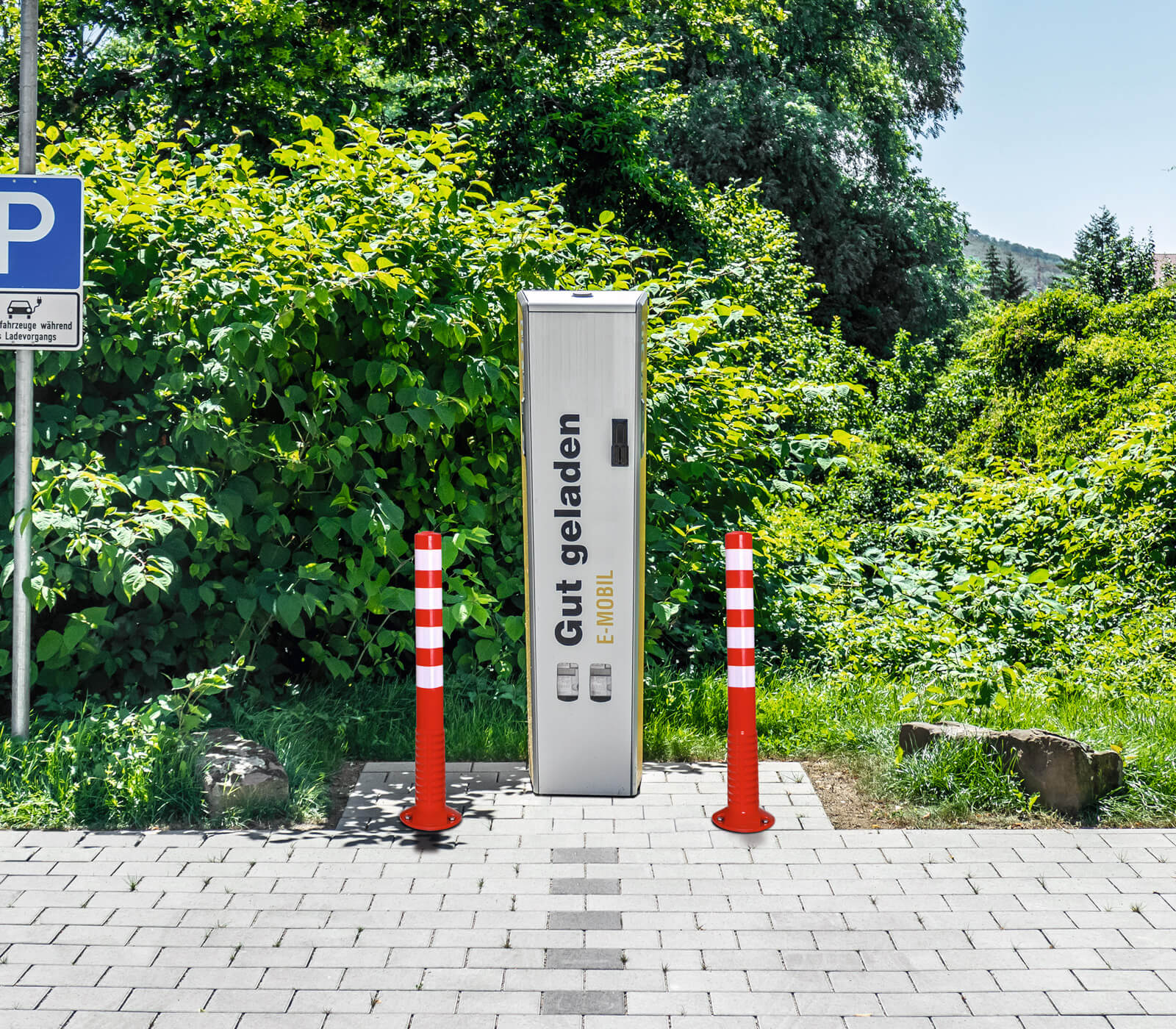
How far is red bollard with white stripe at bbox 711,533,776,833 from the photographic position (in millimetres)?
4676

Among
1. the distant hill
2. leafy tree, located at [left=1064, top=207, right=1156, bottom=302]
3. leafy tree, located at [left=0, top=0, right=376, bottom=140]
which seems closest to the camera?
leafy tree, located at [left=0, top=0, right=376, bottom=140]

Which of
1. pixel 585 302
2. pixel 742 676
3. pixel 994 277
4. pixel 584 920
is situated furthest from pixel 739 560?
pixel 994 277

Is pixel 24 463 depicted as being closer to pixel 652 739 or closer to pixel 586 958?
pixel 652 739

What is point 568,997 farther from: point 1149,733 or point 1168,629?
point 1168,629

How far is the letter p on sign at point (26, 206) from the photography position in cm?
513

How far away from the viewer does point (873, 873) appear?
422 centimetres

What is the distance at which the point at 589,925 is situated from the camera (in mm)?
3744

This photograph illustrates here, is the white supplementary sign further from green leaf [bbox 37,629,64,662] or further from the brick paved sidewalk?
the brick paved sidewalk

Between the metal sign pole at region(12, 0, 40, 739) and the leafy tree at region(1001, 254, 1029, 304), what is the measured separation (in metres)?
57.2

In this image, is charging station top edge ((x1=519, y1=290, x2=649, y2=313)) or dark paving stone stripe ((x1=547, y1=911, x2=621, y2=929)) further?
charging station top edge ((x1=519, y1=290, x2=649, y2=313))

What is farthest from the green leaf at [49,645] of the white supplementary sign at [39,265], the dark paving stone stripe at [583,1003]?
the dark paving stone stripe at [583,1003]

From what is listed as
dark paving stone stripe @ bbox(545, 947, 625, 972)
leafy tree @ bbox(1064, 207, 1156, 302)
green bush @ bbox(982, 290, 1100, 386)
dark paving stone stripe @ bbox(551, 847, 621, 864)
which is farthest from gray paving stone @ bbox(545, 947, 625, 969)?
leafy tree @ bbox(1064, 207, 1156, 302)

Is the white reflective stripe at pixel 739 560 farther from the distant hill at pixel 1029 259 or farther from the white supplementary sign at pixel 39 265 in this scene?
the distant hill at pixel 1029 259

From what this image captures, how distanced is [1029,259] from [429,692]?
105m
